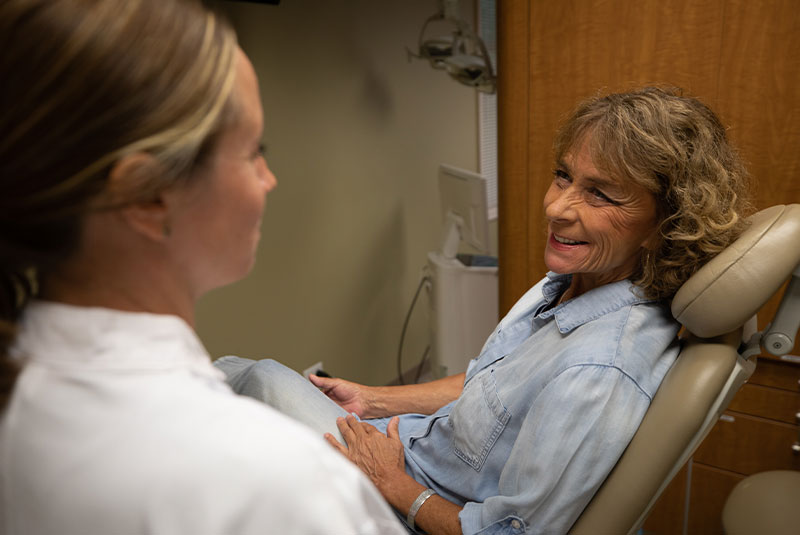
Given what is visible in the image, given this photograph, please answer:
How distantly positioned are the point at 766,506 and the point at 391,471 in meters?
0.93

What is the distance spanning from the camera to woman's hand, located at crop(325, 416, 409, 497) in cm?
122

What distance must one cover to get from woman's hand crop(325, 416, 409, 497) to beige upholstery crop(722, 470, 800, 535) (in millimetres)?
839

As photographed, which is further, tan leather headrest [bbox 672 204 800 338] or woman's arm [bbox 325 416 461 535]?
woman's arm [bbox 325 416 461 535]

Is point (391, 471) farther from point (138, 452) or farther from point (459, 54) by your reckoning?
point (459, 54)

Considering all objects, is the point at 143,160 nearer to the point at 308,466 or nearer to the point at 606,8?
the point at 308,466

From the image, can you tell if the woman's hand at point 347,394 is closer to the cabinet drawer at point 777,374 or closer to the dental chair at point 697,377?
the dental chair at point 697,377

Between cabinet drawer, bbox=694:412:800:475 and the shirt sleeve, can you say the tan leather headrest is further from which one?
cabinet drawer, bbox=694:412:800:475

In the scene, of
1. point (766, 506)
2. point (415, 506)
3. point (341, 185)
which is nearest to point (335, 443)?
point (415, 506)

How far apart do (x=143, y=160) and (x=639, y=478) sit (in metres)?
0.86

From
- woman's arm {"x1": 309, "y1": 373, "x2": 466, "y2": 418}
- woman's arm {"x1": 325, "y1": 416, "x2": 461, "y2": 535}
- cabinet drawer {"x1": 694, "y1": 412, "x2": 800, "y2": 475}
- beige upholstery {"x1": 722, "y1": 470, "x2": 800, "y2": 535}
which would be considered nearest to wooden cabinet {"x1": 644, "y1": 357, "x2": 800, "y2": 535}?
cabinet drawer {"x1": 694, "y1": 412, "x2": 800, "y2": 475}

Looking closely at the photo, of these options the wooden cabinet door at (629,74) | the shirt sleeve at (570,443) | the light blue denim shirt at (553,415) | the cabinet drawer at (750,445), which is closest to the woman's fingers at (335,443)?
the light blue denim shirt at (553,415)

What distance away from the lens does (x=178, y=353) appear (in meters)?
0.53

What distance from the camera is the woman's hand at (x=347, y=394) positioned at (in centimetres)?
149

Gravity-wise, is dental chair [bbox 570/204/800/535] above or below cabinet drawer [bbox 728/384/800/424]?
above
